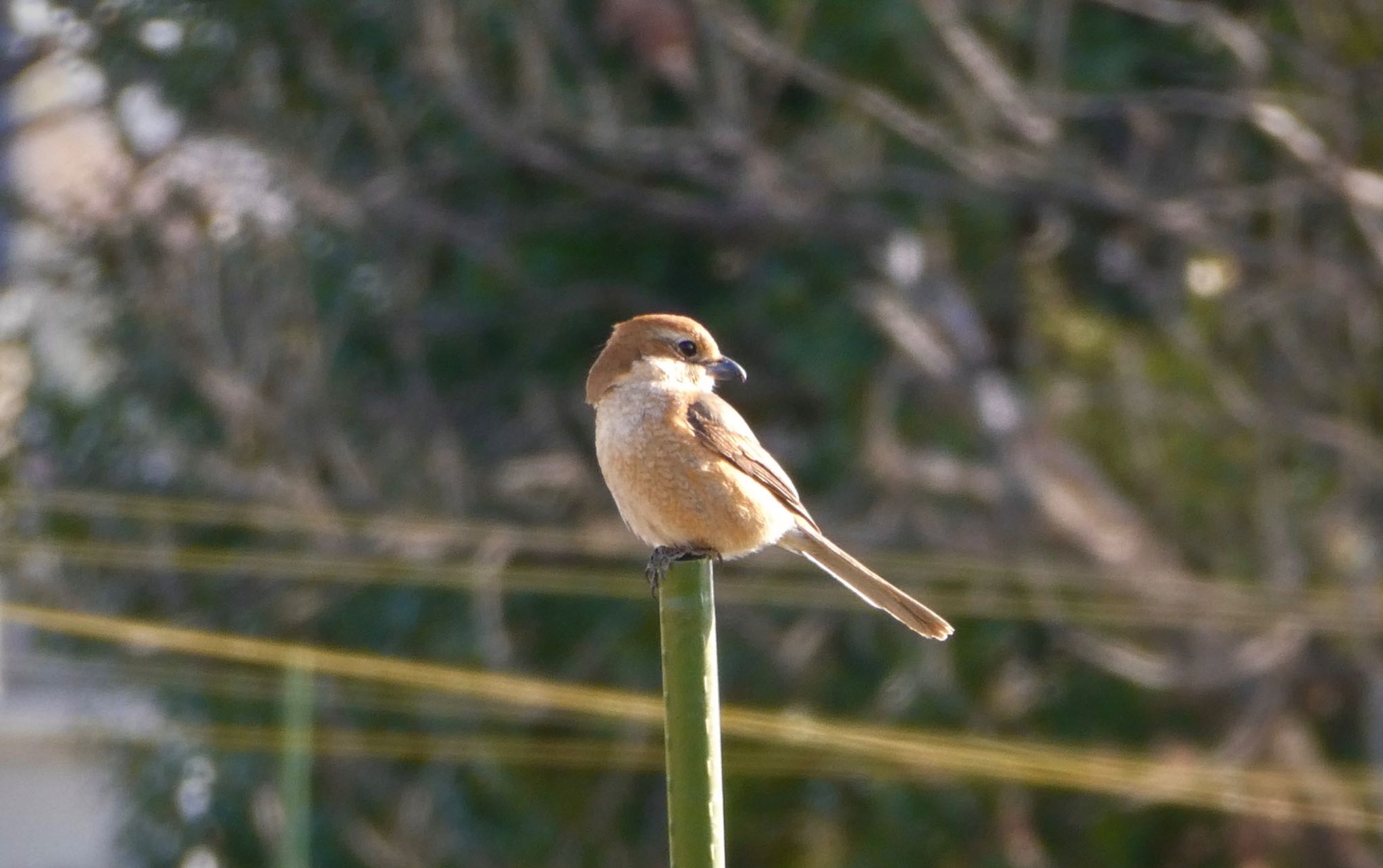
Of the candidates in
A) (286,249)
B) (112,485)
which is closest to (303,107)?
(286,249)

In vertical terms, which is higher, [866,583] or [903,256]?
[903,256]

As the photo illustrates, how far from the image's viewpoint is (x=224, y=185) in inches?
380

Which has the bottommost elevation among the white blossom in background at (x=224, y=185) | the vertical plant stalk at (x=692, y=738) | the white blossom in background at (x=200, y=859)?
the vertical plant stalk at (x=692, y=738)

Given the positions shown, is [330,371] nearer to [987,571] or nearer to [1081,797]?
[987,571]

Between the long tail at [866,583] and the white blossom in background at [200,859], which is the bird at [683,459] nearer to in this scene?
the long tail at [866,583]

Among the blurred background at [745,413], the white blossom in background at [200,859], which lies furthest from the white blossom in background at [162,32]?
the white blossom in background at [200,859]

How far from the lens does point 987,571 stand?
884 centimetres

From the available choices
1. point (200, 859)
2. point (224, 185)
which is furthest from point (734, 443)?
point (200, 859)

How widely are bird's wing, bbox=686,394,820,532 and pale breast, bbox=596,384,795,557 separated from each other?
0.04 m

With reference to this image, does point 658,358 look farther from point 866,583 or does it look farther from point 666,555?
point 866,583

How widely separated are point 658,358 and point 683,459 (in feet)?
0.94

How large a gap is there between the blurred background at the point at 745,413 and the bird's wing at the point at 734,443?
3.29m

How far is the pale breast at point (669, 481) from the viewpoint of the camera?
455 centimetres

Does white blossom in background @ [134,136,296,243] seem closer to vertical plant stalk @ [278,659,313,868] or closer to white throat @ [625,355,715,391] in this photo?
vertical plant stalk @ [278,659,313,868]
